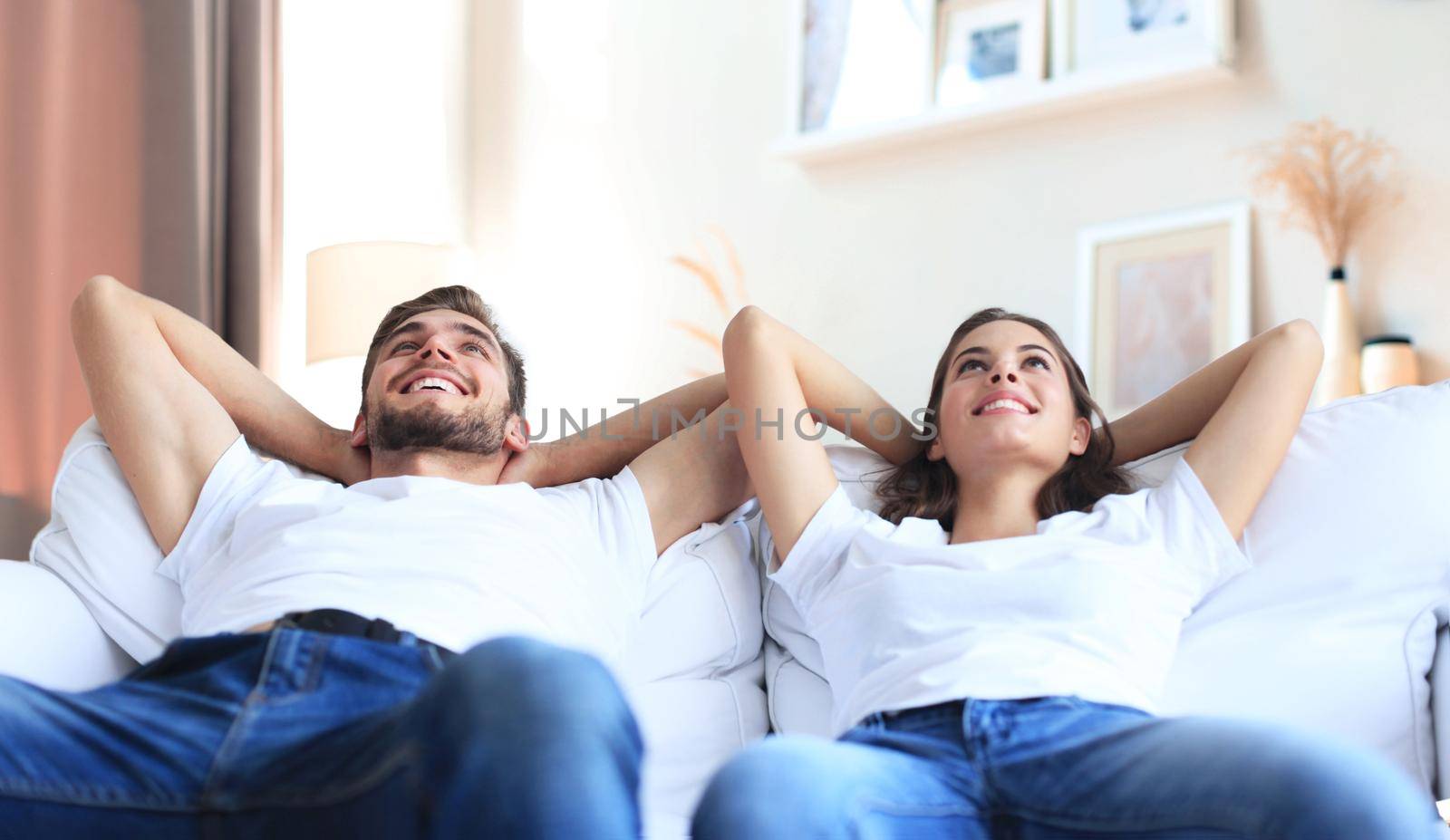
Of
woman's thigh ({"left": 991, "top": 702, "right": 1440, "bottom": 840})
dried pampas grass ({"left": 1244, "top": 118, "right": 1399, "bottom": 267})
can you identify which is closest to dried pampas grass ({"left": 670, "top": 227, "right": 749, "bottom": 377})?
dried pampas grass ({"left": 1244, "top": 118, "right": 1399, "bottom": 267})

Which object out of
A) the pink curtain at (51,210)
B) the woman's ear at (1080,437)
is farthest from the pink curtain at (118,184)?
the woman's ear at (1080,437)

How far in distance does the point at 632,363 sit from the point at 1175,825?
2760 mm

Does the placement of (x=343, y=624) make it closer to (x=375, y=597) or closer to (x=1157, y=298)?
(x=375, y=597)

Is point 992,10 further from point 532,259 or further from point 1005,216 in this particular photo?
point 532,259

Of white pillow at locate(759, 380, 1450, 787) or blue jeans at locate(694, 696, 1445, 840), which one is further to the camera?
white pillow at locate(759, 380, 1450, 787)

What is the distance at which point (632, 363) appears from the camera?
3.62m

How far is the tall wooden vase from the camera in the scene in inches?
101

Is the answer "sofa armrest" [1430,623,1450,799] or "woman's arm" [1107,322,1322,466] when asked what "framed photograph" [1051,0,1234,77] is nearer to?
"woman's arm" [1107,322,1322,466]

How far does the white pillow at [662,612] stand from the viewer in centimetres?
148

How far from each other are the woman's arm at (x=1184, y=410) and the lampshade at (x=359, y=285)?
1.80 metres

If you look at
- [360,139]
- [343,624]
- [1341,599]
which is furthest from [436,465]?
[360,139]

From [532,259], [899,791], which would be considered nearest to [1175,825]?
[899,791]

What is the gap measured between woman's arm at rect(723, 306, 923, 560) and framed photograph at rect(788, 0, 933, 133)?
5.33 ft

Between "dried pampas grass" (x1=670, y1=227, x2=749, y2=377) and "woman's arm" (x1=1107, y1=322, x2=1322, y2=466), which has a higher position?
"dried pampas grass" (x1=670, y1=227, x2=749, y2=377)
